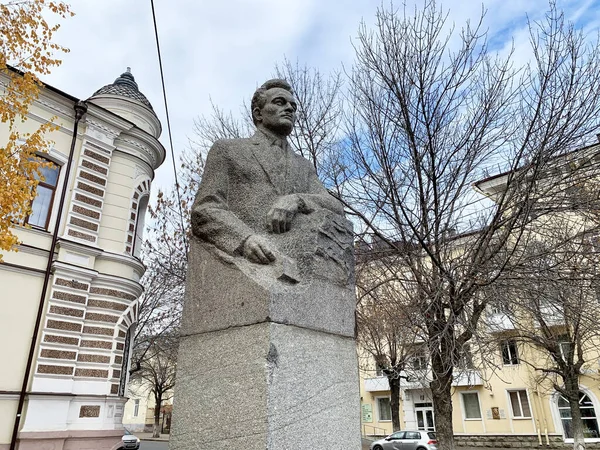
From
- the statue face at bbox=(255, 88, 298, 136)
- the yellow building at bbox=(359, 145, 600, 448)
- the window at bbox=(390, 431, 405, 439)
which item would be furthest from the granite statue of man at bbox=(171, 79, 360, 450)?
the window at bbox=(390, 431, 405, 439)

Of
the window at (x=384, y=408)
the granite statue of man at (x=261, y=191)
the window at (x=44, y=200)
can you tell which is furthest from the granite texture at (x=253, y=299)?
the window at (x=384, y=408)

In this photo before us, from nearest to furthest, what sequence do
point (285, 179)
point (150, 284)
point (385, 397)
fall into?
point (285, 179) → point (150, 284) → point (385, 397)

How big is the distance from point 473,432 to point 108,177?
22606 millimetres

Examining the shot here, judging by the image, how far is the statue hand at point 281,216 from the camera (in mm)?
3184

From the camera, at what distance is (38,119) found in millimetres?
13336

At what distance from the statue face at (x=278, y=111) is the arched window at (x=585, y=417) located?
22.7 m

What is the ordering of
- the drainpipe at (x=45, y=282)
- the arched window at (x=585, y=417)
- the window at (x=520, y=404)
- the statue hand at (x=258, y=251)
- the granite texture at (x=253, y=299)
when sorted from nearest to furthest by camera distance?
the granite texture at (x=253, y=299) < the statue hand at (x=258, y=251) < the drainpipe at (x=45, y=282) < the arched window at (x=585, y=417) < the window at (x=520, y=404)

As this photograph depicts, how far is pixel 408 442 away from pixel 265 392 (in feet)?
66.5

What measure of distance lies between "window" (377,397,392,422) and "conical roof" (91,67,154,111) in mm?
23047

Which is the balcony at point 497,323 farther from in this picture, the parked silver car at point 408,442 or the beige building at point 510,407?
the parked silver car at point 408,442

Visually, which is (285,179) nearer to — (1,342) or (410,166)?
(410,166)

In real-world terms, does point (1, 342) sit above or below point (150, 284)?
below

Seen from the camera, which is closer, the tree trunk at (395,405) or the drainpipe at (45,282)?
the drainpipe at (45,282)

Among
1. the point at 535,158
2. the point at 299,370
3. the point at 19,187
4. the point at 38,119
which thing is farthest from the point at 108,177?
the point at 299,370
